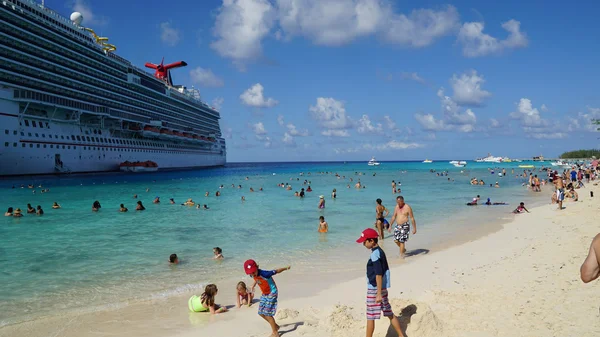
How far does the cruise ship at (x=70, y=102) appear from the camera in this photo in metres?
40.0

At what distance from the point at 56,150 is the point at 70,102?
597cm

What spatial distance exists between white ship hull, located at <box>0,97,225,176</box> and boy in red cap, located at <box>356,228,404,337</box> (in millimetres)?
44389

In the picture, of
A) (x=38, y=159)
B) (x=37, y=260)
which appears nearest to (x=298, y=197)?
(x=37, y=260)

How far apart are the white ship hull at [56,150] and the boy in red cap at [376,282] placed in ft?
146

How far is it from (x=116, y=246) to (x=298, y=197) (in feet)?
64.2

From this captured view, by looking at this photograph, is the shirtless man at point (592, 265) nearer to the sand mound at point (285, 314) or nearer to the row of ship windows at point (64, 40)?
the sand mound at point (285, 314)

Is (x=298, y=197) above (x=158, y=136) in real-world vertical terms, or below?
below

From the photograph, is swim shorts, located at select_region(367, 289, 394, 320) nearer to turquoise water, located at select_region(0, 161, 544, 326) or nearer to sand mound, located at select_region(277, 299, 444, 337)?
sand mound, located at select_region(277, 299, 444, 337)

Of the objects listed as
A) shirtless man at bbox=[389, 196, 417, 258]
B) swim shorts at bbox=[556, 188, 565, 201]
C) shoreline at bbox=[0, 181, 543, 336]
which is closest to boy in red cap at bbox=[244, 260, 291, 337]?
shoreline at bbox=[0, 181, 543, 336]

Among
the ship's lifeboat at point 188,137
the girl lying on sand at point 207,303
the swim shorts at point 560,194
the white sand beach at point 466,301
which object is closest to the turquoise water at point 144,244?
the girl lying on sand at point 207,303

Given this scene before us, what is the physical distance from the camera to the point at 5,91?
38.8 meters

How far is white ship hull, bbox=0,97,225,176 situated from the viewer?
39.3 meters

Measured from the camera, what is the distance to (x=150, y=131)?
65562 millimetres

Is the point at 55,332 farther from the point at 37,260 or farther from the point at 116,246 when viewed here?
the point at 116,246
